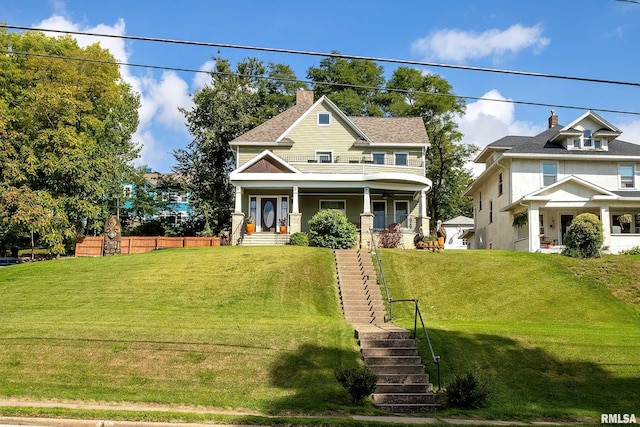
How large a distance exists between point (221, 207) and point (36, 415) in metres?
33.7

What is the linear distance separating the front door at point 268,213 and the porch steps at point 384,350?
12225 mm

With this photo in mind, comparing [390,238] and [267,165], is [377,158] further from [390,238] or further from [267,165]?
[390,238]

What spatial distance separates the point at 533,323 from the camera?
55.0ft

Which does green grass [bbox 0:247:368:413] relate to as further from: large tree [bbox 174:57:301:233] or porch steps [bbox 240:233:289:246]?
large tree [bbox 174:57:301:233]

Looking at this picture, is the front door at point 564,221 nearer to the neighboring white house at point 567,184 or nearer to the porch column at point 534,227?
the neighboring white house at point 567,184

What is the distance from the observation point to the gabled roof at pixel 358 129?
34.4 metres

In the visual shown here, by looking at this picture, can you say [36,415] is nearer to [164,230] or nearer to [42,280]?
[42,280]

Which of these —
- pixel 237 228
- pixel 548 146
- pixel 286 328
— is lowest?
pixel 286 328

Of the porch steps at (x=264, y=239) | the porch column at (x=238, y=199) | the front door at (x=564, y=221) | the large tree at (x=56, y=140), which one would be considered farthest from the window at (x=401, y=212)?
the large tree at (x=56, y=140)

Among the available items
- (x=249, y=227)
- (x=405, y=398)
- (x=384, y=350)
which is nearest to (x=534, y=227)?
(x=249, y=227)

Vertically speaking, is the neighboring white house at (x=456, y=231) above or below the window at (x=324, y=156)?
below

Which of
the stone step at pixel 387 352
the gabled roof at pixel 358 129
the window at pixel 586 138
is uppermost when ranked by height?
the gabled roof at pixel 358 129

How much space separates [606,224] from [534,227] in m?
3.65

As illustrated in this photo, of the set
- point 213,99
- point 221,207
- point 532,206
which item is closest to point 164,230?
point 221,207
